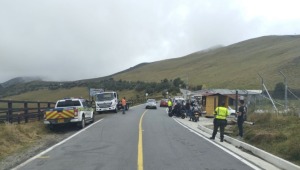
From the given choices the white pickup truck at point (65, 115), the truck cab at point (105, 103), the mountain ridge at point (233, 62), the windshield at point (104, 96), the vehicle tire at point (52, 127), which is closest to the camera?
the white pickup truck at point (65, 115)

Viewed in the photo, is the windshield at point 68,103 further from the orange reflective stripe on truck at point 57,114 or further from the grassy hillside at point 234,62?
the grassy hillside at point 234,62

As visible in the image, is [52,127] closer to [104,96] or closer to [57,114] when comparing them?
[57,114]

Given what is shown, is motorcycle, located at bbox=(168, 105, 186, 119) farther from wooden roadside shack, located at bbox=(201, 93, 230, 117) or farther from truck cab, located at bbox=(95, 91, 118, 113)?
truck cab, located at bbox=(95, 91, 118, 113)

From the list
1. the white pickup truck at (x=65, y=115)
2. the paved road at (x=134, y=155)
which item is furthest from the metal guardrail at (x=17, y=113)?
the paved road at (x=134, y=155)

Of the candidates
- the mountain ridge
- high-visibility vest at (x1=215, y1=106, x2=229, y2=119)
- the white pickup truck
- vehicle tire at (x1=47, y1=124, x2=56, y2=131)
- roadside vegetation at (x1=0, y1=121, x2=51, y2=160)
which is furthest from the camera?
the mountain ridge

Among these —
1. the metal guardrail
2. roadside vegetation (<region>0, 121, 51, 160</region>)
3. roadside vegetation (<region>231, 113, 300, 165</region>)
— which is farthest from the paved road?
the metal guardrail

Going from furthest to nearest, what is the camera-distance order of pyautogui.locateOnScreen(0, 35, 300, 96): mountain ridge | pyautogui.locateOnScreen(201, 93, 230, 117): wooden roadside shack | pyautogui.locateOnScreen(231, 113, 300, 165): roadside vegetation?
pyautogui.locateOnScreen(0, 35, 300, 96): mountain ridge
pyautogui.locateOnScreen(201, 93, 230, 117): wooden roadside shack
pyautogui.locateOnScreen(231, 113, 300, 165): roadside vegetation

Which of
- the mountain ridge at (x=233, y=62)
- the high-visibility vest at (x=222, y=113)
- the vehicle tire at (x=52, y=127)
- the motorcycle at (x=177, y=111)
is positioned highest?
the mountain ridge at (x=233, y=62)

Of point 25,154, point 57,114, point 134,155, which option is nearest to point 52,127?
point 57,114

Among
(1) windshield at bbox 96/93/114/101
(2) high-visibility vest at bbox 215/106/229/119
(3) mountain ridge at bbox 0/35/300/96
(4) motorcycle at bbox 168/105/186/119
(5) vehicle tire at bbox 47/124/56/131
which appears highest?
(3) mountain ridge at bbox 0/35/300/96

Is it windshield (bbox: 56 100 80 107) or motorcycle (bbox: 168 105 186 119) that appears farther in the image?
motorcycle (bbox: 168 105 186 119)

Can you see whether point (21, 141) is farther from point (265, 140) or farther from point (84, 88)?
point (84, 88)

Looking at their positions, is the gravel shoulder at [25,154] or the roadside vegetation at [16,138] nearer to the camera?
→ the gravel shoulder at [25,154]

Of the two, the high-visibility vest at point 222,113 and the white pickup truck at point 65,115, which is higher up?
the high-visibility vest at point 222,113
